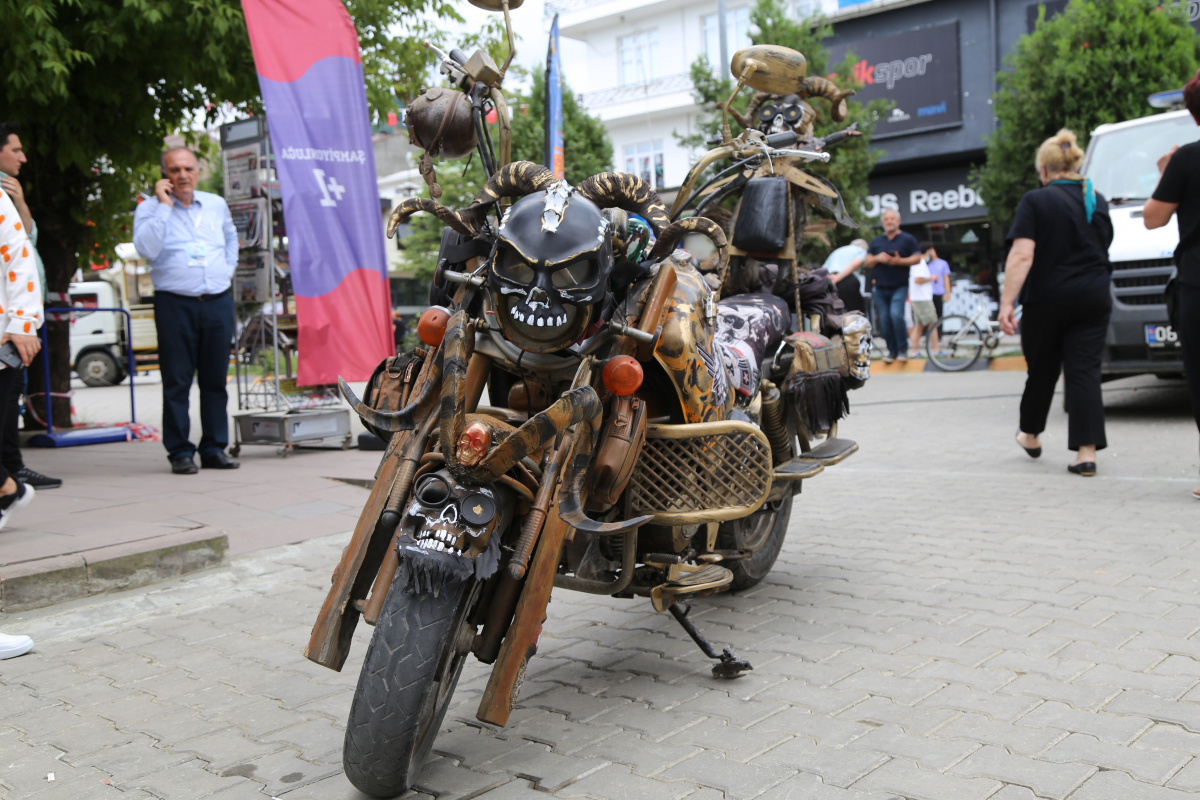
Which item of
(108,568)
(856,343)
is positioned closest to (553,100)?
(856,343)

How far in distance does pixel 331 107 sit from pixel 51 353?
13.4 ft

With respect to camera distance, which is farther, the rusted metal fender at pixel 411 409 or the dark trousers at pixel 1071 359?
the dark trousers at pixel 1071 359

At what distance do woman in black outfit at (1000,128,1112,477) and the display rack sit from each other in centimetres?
511

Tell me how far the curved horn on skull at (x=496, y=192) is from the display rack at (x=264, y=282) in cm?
524

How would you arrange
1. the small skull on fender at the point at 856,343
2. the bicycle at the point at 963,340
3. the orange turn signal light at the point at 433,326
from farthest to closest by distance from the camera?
the bicycle at the point at 963,340 < the small skull on fender at the point at 856,343 < the orange turn signal light at the point at 433,326

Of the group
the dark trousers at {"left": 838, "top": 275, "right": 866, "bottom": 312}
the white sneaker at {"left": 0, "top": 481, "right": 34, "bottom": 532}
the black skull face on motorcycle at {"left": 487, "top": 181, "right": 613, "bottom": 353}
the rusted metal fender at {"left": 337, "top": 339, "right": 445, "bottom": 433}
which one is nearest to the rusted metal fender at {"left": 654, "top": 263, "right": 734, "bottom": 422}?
the black skull face on motorcycle at {"left": 487, "top": 181, "right": 613, "bottom": 353}

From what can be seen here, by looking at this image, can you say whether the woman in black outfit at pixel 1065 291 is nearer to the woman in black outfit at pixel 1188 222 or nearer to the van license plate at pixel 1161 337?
the woman in black outfit at pixel 1188 222

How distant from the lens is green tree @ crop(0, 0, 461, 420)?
7.11m

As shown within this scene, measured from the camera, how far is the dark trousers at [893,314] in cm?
1502

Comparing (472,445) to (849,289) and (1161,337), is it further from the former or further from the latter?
(849,289)

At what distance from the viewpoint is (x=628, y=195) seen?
3.11m

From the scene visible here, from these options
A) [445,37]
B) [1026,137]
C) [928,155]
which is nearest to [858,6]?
[928,155]

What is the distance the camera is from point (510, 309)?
2797 millimetres

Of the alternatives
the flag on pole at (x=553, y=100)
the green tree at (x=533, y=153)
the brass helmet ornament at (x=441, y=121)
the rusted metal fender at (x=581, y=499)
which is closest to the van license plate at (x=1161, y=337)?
the flag on pole at (x=553, y=100)
